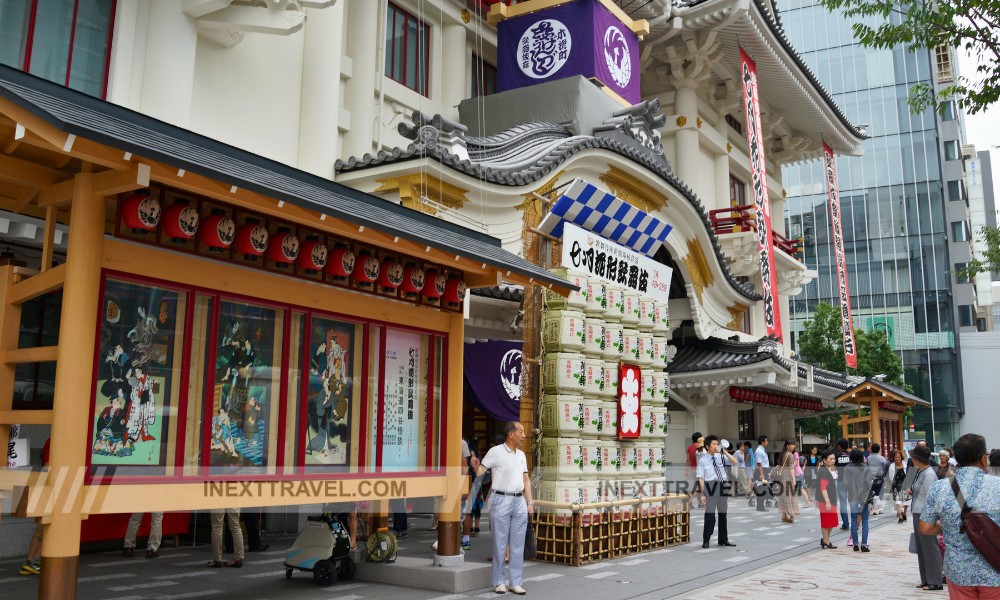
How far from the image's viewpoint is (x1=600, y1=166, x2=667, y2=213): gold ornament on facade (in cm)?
1573

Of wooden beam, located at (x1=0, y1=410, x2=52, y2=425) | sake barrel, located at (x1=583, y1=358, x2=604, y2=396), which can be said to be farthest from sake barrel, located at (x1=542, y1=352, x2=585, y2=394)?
wooden beam, located at (x1=0, y1=410, x2=52, y2=425)

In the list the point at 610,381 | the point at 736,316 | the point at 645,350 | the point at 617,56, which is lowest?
the point at 610,381

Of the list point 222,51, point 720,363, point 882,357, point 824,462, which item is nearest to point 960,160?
point 882,357

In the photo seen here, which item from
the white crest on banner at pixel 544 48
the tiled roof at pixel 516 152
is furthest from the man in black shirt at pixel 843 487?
the white crest on banner at pixel 544 48

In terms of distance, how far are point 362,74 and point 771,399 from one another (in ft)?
52.3

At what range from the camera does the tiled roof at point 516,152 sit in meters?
12.2

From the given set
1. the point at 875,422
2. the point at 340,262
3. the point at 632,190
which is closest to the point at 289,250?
the point at 340,262

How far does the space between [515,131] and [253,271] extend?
8.62 metres

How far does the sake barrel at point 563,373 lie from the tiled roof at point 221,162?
1.65 metres

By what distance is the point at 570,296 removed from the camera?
10898 mm

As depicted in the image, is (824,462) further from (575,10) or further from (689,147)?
(689,147)

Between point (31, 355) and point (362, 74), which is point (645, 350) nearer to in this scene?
point (362, 74)

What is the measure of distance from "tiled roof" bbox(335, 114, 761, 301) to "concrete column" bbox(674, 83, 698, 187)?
19.9ft

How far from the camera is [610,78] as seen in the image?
17453mm
